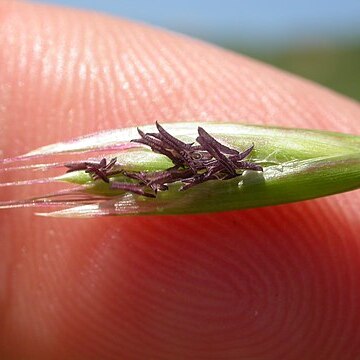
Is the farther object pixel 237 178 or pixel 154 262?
pixel 154 262

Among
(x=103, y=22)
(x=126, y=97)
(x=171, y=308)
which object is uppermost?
(x=103, y=22)

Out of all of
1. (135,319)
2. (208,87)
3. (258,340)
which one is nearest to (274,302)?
(258,340)

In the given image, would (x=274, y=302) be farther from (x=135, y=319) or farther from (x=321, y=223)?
(x=135, y=319)

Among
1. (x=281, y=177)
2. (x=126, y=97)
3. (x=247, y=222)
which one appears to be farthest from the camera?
(x=126, y=97)

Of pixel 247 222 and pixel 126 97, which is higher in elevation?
pixel 126 97

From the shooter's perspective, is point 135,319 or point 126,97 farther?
point 126,97

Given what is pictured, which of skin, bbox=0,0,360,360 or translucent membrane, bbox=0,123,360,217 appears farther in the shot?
skin, bbox=0,0,360,360

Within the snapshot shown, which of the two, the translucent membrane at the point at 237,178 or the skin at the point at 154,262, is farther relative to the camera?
the skin at the point at 154,262

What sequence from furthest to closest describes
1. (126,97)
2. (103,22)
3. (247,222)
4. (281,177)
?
1. (103,22)
2. (126,97)
3. (247,222)
4. (281,177)
